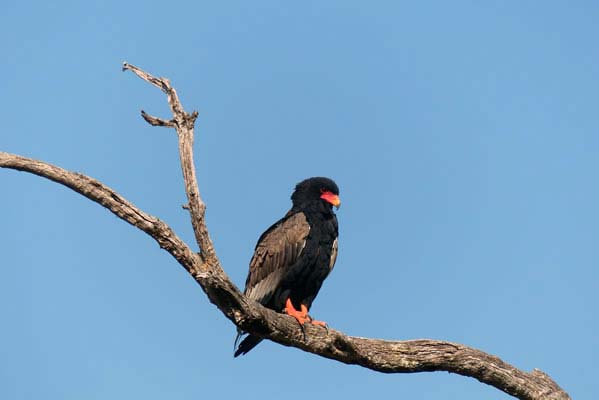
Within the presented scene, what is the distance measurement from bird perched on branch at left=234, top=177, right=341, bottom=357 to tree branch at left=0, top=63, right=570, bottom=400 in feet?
5.32

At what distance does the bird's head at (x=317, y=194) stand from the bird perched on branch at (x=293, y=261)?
184 millimetres

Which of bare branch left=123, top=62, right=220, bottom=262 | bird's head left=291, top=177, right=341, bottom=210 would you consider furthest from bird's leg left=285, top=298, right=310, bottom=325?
bare branch left=123, top=62, right=220, bottom=262

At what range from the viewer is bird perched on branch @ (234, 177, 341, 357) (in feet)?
28.6

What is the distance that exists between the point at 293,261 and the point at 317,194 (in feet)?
3.54

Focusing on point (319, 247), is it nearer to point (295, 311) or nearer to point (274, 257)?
point (274, 257)

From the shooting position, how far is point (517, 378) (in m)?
7.05

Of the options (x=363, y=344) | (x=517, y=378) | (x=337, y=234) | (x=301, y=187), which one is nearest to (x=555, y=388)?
(x=517, y=378)

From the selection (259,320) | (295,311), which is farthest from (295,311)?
(259,320)

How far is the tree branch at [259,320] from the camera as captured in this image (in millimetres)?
5973

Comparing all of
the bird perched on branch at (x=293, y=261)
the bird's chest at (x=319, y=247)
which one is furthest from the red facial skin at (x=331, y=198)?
the bird's chest at (x=319, y=247)

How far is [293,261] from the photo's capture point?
874cm

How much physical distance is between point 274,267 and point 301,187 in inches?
51.1

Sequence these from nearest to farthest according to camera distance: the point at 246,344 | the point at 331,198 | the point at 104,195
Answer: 1. the point at 104,195
2. the point at 246,344
3. the point at 331,198

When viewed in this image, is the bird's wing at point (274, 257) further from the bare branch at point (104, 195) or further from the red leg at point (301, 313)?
the bare branch at point (104, 195)
